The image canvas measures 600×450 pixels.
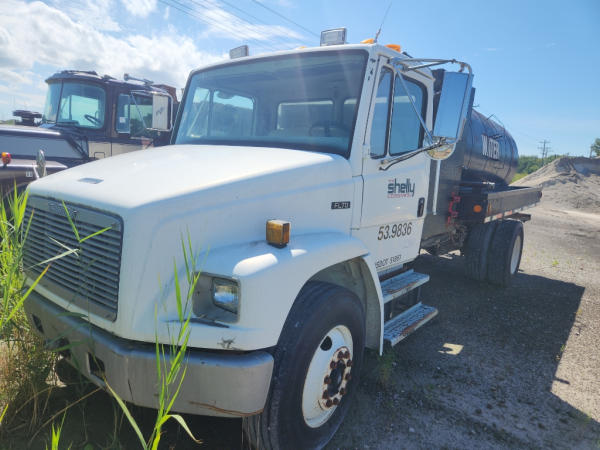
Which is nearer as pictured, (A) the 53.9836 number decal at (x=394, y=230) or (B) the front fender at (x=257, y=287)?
(B) the front fender at (x=257, y=287)

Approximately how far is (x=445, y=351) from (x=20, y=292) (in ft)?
12.0

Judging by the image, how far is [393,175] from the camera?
3.30 meters

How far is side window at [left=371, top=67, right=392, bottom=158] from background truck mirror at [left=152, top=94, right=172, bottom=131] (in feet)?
7.11

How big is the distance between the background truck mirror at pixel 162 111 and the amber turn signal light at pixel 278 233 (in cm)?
241

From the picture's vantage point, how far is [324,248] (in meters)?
2.41

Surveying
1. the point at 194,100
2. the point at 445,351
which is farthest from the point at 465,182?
the point at 194,100

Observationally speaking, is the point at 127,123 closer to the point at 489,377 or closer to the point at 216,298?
the point at 216,298

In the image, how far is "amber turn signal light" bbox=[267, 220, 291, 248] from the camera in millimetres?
2201

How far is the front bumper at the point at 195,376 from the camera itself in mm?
1933

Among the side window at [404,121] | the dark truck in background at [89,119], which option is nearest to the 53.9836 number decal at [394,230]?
the side window at [404,121]

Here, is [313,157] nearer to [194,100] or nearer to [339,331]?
[339,331]

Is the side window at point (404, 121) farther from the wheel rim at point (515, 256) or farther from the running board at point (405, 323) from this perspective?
the wheel rim at point (515, 256)

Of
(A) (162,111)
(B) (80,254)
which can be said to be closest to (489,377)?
(B) (80,254)

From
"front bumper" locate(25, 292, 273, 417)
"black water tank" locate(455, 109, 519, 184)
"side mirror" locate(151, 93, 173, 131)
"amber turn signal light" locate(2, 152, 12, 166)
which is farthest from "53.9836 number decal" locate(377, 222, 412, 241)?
"amber turn signal light" locate(2, 152, 12, 166)
